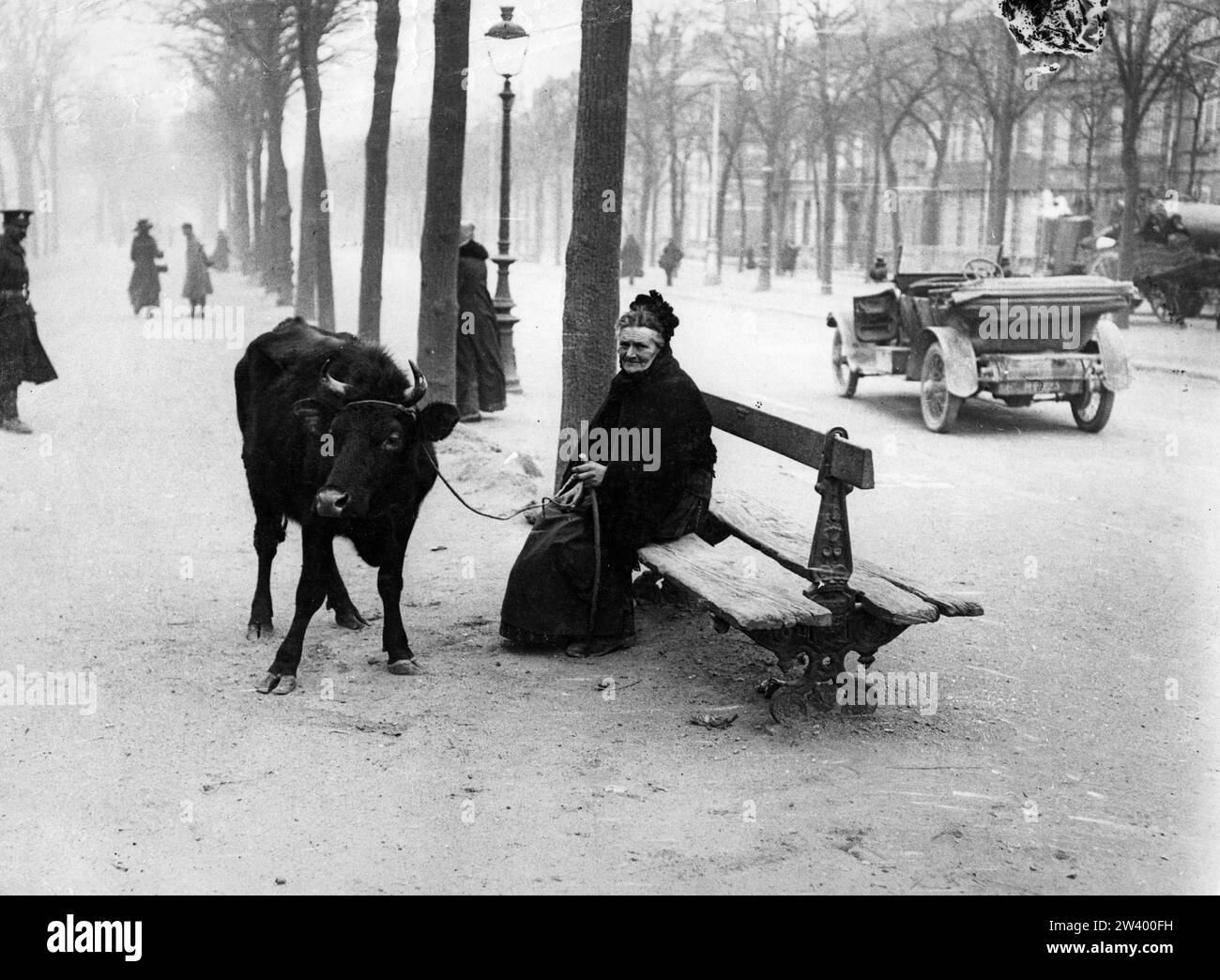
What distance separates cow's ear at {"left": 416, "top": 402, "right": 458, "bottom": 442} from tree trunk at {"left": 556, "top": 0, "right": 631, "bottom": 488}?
2413mm

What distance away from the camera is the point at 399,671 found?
21.8ft

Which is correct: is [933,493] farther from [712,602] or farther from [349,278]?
[349,278]

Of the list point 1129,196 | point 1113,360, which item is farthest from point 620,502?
point 1129,196

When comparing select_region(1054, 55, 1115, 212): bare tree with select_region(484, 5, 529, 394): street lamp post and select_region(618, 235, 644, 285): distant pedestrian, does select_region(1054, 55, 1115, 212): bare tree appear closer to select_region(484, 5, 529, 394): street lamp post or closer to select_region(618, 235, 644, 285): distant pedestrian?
select_region(618, 235, 644, 285): distant pedestrian

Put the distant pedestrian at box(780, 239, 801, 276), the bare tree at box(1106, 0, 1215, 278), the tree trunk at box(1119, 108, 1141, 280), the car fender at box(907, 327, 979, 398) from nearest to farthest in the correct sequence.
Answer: the car fender at box(907, 327, 979, 398) < the bare tree at box(1106, 0, 1215, 278) < the tree trunk at box(1119, 108, 1141, 280) < the distant pedestrian at box(780, 239, 801, 276)

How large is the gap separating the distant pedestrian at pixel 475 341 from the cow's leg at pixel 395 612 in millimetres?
8082

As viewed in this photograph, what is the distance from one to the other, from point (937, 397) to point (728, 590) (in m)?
9.31

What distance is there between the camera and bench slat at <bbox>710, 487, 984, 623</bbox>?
573 centimetres

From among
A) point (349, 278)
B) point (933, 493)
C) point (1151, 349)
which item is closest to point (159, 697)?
point (933, 493)

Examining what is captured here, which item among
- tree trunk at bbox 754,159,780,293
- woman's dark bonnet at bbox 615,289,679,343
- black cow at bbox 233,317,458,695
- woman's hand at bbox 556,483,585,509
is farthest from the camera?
tree trunk at bbox 754,159,780,293

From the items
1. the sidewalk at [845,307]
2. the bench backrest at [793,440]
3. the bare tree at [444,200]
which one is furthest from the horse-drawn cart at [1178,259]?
the bench backrest at [793,440]

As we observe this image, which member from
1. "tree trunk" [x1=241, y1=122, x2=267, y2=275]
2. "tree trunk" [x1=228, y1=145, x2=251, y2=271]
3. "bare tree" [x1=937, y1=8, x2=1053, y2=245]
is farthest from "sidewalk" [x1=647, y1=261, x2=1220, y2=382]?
"tree trunk" [x1=228, y1=145, x2=251, y2=271]
